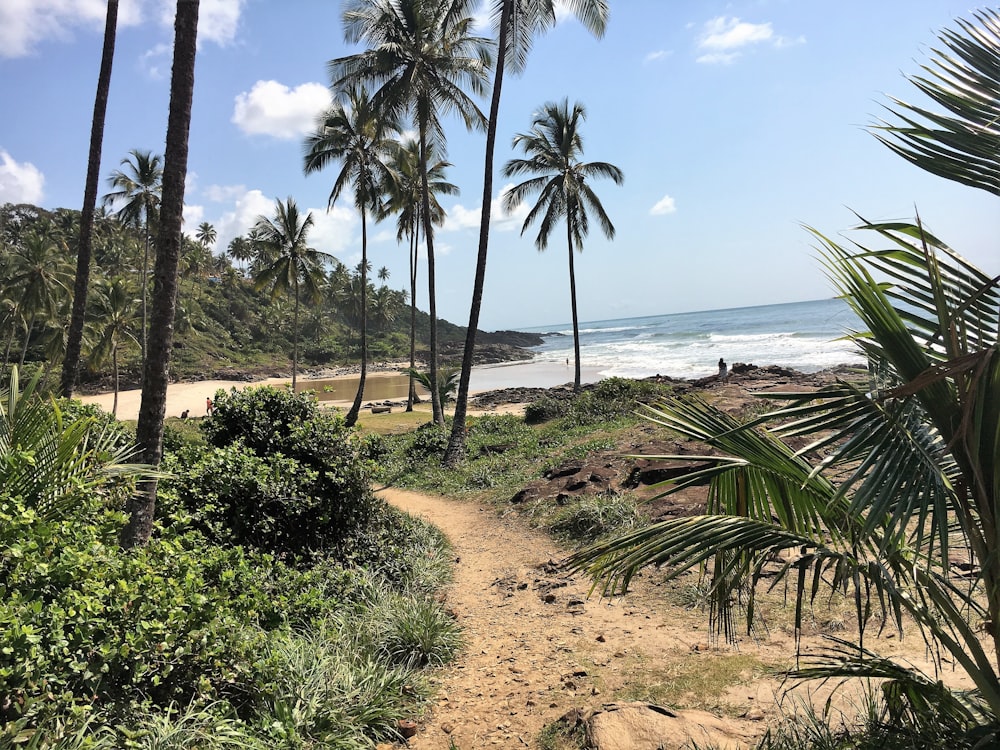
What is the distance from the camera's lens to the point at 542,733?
3.63 m

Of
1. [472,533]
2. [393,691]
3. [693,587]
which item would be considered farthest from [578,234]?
[393,691]

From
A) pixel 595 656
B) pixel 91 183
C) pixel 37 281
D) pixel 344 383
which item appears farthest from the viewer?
pixel 344 383

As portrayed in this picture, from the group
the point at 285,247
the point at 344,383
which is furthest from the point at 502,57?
the point at 344,383

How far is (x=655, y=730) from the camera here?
3.23m

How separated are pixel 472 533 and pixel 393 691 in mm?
4498

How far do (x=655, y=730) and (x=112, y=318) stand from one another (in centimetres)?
2804

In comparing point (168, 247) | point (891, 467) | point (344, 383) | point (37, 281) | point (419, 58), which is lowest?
point (344, 383)

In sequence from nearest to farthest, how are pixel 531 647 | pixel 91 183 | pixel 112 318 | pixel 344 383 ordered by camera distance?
pixel 531 647 < pixel 91 183 < pixel 112 318 < pixel 344 383

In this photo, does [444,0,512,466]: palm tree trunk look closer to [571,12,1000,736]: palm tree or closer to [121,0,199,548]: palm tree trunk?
[121,0,199,548]: palm tree trunk

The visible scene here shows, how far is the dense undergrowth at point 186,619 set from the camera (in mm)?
2666

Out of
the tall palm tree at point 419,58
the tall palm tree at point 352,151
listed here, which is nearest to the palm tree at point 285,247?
the tall palm tree at point 352,151

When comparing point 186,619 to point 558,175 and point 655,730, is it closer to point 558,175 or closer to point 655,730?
point 655,730

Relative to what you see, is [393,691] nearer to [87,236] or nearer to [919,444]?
[919,444]

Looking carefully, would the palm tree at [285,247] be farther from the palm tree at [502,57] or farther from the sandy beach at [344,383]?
the palm tree at [502,57]
